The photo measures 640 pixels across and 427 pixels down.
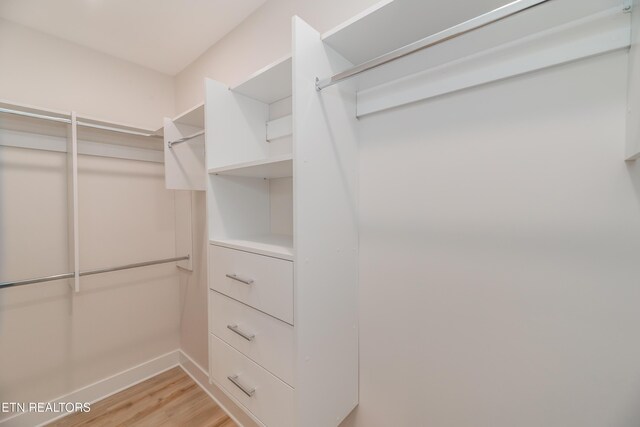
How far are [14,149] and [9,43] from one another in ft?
2.07

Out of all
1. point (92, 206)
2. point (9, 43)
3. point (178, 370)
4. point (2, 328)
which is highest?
point (9, 43)

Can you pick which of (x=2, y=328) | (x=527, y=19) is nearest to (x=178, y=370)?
(x=2, y=328)

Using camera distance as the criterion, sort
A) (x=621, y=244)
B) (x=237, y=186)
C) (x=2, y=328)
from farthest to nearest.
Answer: (x=2, y=328), (x=237, y=186), (x=621, y=244)

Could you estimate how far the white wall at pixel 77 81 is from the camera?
1.50 m

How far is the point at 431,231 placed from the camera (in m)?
0.88

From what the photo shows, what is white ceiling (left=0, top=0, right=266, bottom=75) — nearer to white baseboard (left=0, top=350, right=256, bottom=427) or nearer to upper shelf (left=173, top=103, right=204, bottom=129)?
upper shelf (left=173, top=103, right=204, bottom=129)

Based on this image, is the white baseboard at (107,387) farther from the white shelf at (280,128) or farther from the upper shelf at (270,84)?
the upper shelf at (270,84)

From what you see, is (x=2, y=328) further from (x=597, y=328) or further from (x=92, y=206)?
(x=597, y=328)

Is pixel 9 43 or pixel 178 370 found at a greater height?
pixel 9 43

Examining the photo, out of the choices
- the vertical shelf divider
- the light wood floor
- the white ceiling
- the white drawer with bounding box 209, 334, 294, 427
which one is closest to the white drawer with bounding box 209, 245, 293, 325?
the white drawer with bounding box 209, 334, 294, 427

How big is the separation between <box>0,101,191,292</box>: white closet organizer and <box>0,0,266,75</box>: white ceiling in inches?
22.4

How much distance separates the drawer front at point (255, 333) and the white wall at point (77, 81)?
5.64 feet

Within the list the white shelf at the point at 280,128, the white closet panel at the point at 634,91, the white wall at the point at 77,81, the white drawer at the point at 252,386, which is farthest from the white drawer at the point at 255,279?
the white wall at the point at 77,81

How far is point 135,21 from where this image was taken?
1515 millimetres
